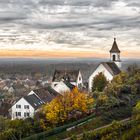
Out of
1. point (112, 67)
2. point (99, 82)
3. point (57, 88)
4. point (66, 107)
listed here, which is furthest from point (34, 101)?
point (112, 67)

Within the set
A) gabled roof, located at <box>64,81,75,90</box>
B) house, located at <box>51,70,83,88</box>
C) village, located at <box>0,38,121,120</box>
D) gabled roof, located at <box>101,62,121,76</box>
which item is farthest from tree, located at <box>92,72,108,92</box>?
house, located at <box>51,70,83,88</box>

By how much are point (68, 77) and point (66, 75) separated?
743 millimetres

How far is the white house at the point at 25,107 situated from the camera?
7009cm

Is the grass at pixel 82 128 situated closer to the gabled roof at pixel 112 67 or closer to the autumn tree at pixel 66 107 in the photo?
the autumn tree at pixel 66 107

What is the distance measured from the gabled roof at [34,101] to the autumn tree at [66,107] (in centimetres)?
1336

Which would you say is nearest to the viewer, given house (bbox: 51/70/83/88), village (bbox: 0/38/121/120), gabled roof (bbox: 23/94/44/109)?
gabled roof (bbox: 23/94/44/109)

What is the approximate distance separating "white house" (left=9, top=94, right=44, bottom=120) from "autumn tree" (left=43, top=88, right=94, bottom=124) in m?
13.0

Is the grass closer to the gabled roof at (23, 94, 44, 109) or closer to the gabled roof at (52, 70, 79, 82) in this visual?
the gabled roof at (23, 94, 44, 109)

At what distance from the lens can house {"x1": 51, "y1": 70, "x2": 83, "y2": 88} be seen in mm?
93938

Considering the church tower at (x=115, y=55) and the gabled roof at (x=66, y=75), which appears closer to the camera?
the church tower at (x=115, y=55)

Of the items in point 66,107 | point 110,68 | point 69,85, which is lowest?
point 66,107

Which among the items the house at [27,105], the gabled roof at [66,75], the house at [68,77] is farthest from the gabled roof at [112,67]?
the house at [27,105]

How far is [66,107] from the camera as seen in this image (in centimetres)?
5641

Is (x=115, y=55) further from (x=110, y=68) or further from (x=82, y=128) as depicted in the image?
(x=82, y=128)
